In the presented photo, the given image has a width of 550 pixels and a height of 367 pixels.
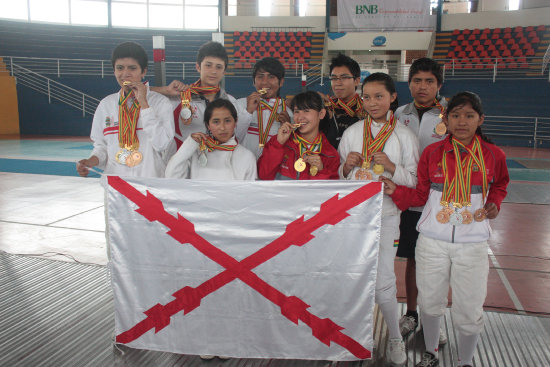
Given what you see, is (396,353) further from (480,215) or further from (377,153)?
(377,153)

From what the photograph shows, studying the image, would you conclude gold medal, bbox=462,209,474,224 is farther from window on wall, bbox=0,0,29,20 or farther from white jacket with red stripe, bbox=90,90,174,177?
window on wall, bbox=0,0,29,20

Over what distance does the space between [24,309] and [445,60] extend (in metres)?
16.2

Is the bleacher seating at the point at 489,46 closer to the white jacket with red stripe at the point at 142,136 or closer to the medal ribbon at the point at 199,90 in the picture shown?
the medal ribbon at the point at 199,90

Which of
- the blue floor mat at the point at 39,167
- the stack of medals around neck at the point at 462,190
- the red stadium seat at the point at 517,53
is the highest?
the red stadium seat at the point at 517,53

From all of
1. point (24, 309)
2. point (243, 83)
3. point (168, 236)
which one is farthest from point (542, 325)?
point (243, 83)

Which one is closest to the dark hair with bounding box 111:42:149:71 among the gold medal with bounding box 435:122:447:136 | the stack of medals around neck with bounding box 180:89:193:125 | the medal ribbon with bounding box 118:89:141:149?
the medal ribbon with bounding box 118:89:141:149

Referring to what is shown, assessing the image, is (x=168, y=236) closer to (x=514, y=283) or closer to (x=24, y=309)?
(x=24, y=309)

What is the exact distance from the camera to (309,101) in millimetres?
2186

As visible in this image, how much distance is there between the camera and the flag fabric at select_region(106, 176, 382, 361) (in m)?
2.00

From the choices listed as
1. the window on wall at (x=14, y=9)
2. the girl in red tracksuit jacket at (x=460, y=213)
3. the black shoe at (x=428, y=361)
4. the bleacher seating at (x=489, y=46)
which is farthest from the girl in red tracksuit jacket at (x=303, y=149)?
the window on wall at (x=14, y=9)

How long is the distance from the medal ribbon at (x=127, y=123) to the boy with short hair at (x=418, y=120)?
1.56 m

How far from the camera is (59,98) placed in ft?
50.1

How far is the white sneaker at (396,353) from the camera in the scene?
216cm

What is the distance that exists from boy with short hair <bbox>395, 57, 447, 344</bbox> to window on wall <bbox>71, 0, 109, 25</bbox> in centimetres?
A: 1838
